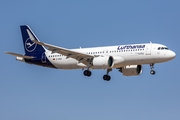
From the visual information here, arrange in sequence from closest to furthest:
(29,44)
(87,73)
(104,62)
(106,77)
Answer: (104,62)
(87,73)
(106,77)
(29,44)

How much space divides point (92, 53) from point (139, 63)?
7.54 metres

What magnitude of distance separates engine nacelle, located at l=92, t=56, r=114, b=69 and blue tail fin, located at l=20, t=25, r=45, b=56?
37.3 ft

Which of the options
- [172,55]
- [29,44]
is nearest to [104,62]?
[172,55]

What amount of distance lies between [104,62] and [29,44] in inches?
626

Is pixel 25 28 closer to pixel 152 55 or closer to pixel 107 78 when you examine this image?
pixel 107 78

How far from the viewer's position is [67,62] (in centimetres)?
7806

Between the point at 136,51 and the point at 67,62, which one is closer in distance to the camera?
the point at 136,51

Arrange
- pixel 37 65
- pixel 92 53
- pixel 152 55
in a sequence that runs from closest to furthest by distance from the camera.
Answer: pixel 152 55
pixel 92 53
pixel 37 65

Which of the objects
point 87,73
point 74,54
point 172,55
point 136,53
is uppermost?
point 74,54

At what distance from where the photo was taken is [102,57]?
74125mm

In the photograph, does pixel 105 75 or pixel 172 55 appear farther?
pixel 105 75

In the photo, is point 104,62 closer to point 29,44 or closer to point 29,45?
point 29,45

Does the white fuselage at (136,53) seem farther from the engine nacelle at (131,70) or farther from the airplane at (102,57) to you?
the engine nacelle at (131,70)

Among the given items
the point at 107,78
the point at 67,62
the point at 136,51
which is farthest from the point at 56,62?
the point at 136,51
